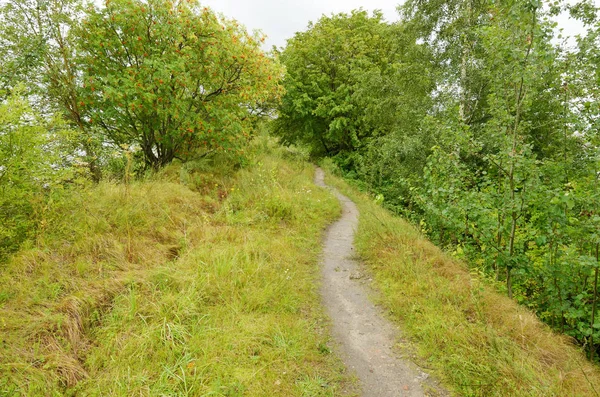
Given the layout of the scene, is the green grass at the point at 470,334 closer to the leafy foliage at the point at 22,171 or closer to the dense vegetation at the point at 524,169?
the dense vegetation at the point at 524,169

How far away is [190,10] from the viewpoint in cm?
693

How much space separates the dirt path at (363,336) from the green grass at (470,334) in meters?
0.24

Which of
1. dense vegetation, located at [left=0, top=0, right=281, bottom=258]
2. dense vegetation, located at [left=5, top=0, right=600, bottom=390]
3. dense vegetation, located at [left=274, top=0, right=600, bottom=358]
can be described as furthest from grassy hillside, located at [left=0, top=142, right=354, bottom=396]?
dense vegetation, located at [left=274, top=0, right=600, bottom=358]

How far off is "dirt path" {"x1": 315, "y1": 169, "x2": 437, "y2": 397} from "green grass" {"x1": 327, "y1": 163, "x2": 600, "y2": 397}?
239mm

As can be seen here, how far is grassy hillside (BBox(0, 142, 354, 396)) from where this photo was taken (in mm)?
2527

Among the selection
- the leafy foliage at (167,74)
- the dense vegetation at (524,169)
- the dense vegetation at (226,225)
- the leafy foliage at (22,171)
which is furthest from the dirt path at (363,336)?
the leafy foliage at (167,74)

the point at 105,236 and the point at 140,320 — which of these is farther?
the point at 105,236

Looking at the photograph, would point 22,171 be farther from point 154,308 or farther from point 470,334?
point 470,334

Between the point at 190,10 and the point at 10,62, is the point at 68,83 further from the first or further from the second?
the point at 190,10

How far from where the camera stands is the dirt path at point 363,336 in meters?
2.87

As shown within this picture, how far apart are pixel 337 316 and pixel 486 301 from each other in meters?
2.00

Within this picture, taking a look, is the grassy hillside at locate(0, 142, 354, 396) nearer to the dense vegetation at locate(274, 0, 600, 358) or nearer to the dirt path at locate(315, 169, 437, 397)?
the dirt path at locate(315, 169, 437, 397)

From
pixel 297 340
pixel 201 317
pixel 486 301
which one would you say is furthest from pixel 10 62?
pixel 486 301

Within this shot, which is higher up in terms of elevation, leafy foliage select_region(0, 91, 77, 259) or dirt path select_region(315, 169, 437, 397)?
leafy foliage select_region(0, 91, 77, 259)
